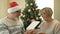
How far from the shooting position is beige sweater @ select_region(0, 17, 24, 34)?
1908 mm

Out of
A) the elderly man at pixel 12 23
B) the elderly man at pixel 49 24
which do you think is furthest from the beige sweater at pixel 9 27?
the elderly man at pixel 49 24

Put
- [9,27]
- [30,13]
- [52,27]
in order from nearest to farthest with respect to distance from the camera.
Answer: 1. [9,27]
2. [52,27]
3. [30,13]

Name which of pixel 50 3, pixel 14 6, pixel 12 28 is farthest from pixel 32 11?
pixel 12 28

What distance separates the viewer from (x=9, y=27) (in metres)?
1.96

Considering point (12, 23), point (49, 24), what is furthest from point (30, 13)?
point (12, 23)

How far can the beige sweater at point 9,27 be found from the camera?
6.26 feet

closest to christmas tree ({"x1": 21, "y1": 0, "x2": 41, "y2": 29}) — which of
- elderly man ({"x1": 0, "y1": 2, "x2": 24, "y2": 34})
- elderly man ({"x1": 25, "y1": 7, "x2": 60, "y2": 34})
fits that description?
elderly man ({"x1": 25, "y1": 7, "x2": 60, "y2": 34})

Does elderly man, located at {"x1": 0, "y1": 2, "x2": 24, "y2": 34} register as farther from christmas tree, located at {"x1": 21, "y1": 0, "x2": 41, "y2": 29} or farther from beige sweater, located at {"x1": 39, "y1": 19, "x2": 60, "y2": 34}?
christmas tree, located at {"x1": 21, "y1": 0, "x2": 41, "y2": 29}

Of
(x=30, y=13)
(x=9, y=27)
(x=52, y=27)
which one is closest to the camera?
(x=9, y=27)

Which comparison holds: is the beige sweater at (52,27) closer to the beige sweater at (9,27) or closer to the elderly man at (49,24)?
the elderly man at (49,24)

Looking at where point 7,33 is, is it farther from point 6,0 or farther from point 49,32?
point 6,0

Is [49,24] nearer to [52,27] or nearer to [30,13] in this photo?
[52,27]

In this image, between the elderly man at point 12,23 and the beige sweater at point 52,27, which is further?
the beige sweater at point 52,27

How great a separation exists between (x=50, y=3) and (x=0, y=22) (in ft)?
7.22
